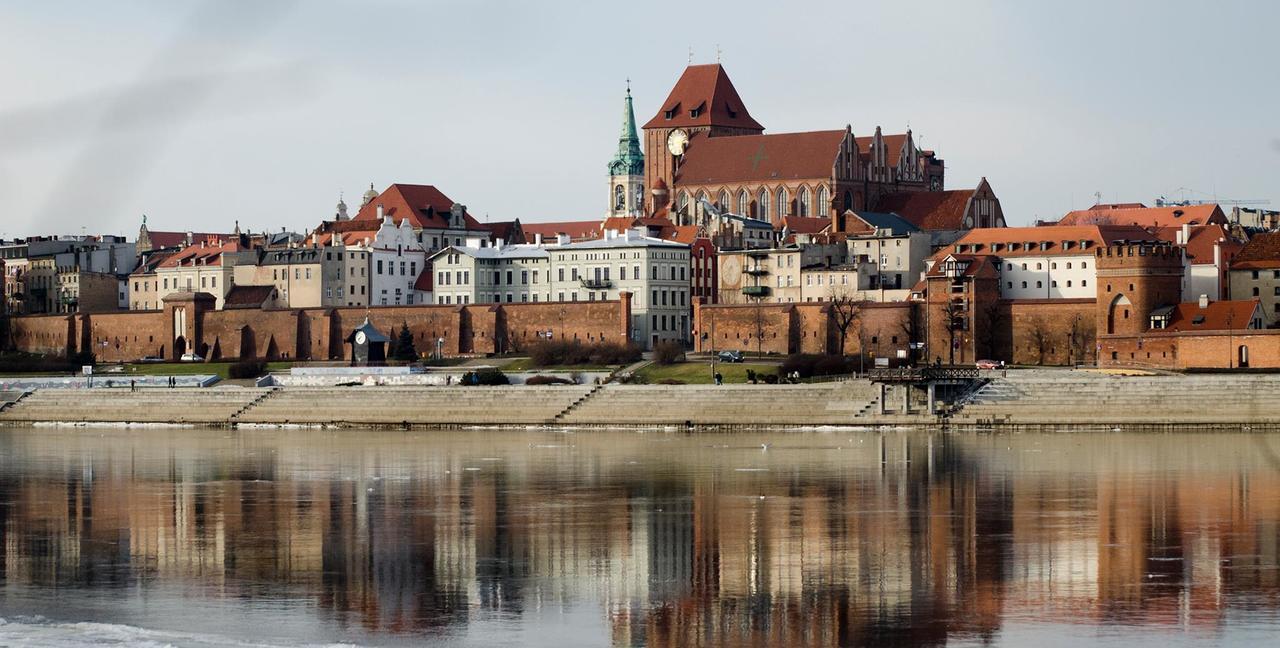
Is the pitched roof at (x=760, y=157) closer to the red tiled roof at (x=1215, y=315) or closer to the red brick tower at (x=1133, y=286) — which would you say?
the red brick tower at (x=1133, y=286)

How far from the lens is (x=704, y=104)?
422 feet

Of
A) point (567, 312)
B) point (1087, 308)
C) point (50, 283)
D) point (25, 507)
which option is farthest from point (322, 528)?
point (50, 283)

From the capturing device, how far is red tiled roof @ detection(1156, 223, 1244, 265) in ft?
295

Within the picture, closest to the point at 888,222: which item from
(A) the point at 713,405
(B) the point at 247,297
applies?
(B) the point at 247,297

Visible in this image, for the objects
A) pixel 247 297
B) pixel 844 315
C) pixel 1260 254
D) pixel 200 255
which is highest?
pixel 200 255

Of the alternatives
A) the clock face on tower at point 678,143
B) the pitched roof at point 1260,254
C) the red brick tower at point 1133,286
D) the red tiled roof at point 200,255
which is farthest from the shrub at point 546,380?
the clock face on tower at point 678,143

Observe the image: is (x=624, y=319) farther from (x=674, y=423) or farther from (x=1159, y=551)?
(x=1159, y=551)

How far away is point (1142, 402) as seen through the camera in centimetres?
6500

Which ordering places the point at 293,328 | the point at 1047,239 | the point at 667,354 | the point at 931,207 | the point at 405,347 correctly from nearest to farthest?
1. the point at 667,354
2. the point at 1047,239
3. the point at 405,347
4. the point at 293,328
5. the point at 931,207

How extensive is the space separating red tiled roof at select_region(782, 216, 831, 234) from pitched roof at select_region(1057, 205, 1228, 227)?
485 inches

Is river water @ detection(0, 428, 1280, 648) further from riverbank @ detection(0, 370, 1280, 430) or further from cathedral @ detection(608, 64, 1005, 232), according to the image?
cathedral @ detection(608, 64, 1005, 232)

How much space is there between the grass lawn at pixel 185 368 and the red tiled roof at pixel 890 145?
3857 centimetres

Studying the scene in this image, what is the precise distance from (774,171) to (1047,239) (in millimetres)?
30054

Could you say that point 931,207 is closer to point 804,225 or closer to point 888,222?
point 888,222
